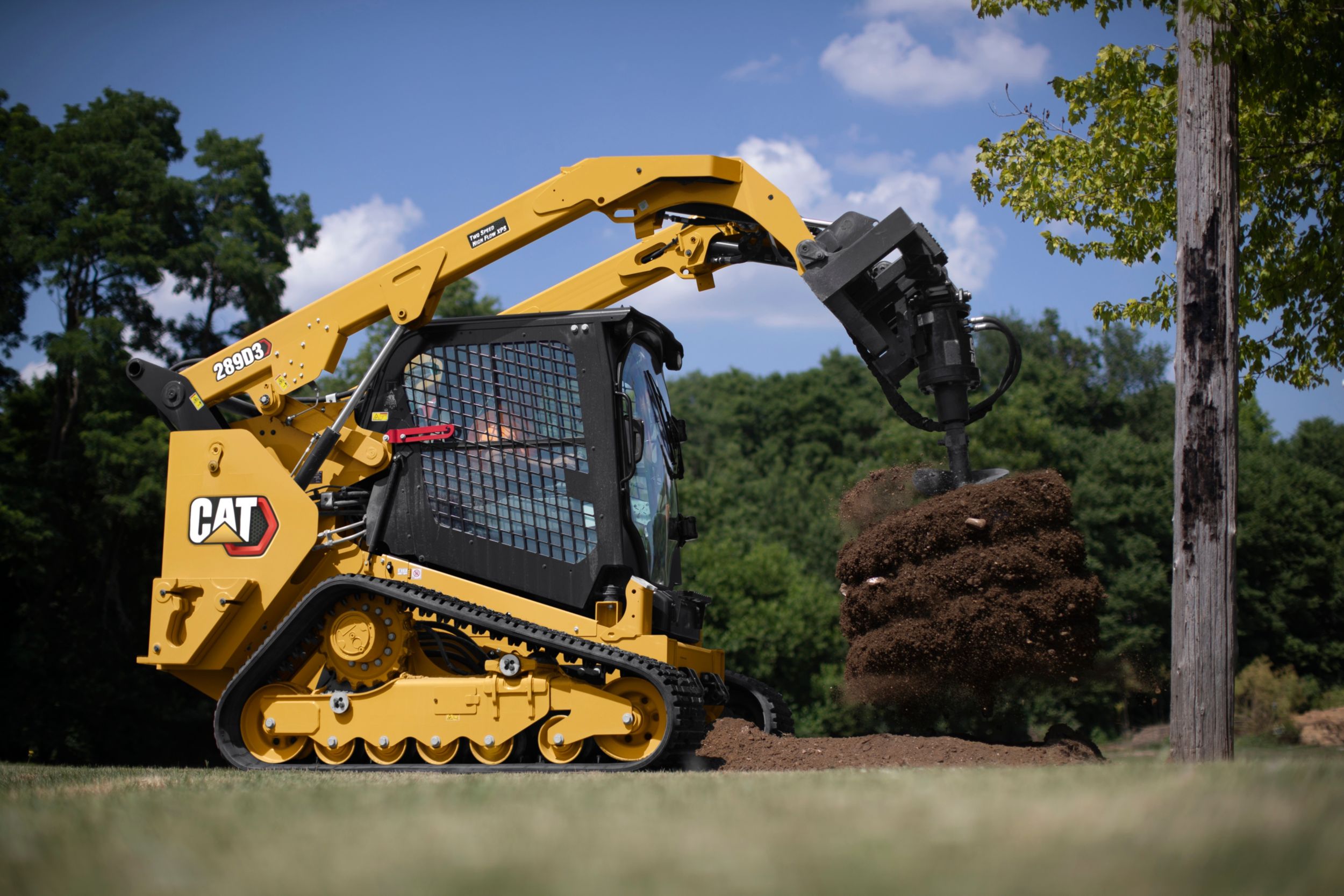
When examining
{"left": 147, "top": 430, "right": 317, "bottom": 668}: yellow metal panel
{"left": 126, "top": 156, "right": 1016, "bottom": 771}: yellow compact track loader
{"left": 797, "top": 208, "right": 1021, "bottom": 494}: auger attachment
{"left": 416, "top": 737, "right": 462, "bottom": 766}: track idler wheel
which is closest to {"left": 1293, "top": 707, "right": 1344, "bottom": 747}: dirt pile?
{"left": 797, "top": 208, "right": 1021, "bottom": 494}: auger attachment

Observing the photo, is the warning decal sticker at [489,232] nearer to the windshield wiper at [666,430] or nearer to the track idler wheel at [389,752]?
the windshield wiper at [666,430]

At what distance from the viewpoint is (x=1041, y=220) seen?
11.3 m

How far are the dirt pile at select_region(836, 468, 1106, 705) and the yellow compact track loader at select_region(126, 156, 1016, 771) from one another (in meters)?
0.38

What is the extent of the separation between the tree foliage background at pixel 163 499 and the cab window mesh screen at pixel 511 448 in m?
3.40

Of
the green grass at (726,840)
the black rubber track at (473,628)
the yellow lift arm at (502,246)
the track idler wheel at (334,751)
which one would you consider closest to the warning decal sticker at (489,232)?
the yellow lift arm at (502,246)

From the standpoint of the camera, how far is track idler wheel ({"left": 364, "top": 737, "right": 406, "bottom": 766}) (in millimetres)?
7590

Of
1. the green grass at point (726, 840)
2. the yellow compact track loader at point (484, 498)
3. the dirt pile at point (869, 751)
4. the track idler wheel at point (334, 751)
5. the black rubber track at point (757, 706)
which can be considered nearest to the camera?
the green grass at point (726, 840)

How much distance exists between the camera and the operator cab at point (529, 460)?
7809 mm

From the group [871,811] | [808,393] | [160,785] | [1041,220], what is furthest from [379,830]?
[808,393]

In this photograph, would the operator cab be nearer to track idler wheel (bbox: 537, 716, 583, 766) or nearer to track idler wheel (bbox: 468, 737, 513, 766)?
track idler wheel (bbox: 537, 716, 583, 766)

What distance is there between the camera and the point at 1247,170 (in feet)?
31.3

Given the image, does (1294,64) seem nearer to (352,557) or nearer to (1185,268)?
(1185,268)

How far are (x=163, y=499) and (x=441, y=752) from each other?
1658 centimetres

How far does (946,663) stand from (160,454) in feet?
59.8
